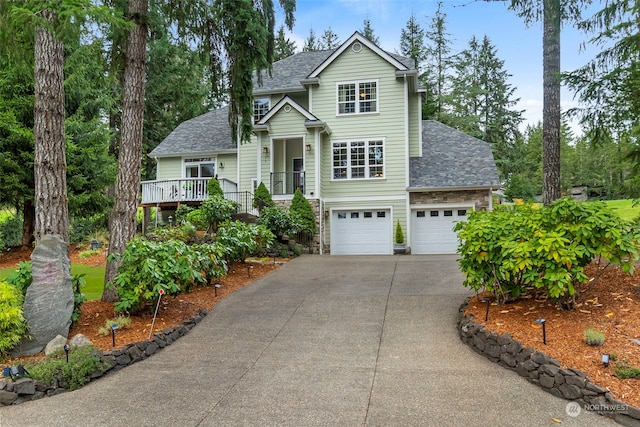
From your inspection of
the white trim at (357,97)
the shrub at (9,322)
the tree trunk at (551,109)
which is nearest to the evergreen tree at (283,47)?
the white trim at (357,97)

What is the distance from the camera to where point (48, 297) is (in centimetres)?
555

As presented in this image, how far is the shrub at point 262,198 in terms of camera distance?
1552 cm

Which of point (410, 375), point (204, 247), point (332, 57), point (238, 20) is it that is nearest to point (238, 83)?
point (238, 20)

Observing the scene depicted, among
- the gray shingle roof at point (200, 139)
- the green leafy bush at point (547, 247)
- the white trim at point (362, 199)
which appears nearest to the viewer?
the green leafy bush at point (547, 247)

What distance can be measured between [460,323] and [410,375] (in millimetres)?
1858

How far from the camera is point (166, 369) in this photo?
5055 millimetres

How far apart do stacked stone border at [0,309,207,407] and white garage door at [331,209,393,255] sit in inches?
388

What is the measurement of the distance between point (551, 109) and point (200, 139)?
1462 cm

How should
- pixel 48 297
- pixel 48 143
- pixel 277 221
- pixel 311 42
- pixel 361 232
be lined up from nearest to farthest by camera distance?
pixel 48 297, pixel 48 143, pixel 277 221, pixel 361 232, pixel 311 42

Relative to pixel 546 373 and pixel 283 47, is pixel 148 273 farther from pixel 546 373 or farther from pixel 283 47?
pixel 283 47

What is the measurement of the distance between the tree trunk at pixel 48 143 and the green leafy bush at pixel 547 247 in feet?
19.9

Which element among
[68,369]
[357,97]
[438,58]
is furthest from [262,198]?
[438,58]

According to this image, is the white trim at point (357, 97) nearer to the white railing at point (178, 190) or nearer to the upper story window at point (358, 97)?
the upper story window at point (358, 97)

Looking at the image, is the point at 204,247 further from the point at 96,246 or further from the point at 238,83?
the point at 96,246
